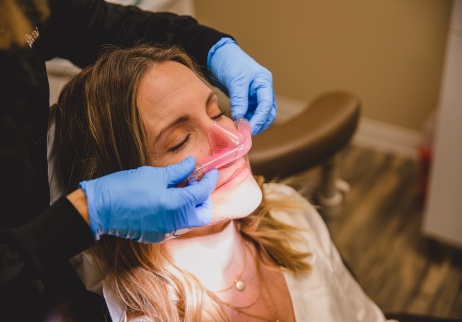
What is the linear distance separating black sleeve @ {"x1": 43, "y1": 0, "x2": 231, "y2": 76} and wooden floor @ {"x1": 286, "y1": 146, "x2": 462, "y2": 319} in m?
0.95

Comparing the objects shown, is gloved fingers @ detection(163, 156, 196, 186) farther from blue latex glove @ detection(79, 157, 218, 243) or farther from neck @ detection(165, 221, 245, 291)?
neck @ detection(165, 221, 245, 291)

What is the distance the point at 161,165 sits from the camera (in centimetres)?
104

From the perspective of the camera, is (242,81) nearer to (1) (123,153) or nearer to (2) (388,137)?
(1) (123,153)

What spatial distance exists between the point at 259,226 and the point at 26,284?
2.12 ft

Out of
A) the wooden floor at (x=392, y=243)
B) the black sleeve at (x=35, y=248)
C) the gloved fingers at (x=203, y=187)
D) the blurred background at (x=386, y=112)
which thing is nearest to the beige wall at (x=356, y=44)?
the blurred background at (x=386, y=112)

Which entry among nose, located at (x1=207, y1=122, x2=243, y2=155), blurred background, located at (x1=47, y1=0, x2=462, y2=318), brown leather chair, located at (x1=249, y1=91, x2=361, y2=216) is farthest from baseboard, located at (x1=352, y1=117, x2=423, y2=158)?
nose, located at (x1=207, y1=122, x2=243, y2=155)

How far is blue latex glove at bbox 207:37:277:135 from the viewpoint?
121cm

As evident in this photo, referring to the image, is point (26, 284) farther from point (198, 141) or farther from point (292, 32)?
point (292, 32)

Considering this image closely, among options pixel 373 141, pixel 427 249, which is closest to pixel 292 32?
pixel 373 141

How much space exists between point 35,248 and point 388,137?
2.19 m

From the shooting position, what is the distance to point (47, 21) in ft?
3.76

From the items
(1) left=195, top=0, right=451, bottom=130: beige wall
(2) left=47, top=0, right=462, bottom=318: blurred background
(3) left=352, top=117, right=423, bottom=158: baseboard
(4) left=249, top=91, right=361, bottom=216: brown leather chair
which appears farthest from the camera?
(3) left=352, top=117, right=423, bottom=158: baseboard

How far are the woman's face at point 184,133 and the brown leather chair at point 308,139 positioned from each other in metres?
0.53

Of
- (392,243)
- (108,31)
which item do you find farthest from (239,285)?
(392,243)
